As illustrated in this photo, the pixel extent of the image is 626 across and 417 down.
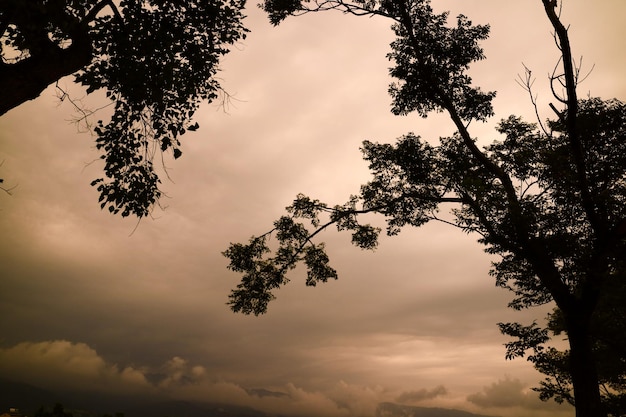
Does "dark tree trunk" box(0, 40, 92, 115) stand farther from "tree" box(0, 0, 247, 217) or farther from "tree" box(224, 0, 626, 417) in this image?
"tree" box(224, 0, 626, 417)

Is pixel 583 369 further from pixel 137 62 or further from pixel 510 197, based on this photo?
pixel 137 62

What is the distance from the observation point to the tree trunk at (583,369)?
8.97m

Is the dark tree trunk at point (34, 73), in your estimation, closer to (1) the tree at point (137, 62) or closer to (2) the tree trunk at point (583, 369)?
(1) the tree at point (137, 62)

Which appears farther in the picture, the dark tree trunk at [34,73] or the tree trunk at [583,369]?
the tree trunk at [583,369]

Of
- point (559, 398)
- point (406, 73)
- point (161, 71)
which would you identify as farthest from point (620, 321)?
point (161, 71)

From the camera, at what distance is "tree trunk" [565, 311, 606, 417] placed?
897cm

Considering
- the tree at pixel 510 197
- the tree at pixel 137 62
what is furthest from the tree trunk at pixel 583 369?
the tree at pixel 137 62

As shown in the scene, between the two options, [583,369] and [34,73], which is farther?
[583,369]

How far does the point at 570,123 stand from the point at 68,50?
1056 centimetres

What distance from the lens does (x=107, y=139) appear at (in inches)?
337

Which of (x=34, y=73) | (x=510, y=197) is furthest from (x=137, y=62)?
(x=510, y=197)

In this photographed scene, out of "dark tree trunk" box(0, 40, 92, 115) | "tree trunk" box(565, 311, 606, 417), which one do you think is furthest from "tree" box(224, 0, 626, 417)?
"dark tree trunk" box(0, 40, 92, 115)

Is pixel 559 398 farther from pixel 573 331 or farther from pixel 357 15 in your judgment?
pixel 357 15

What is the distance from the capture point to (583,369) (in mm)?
9453
